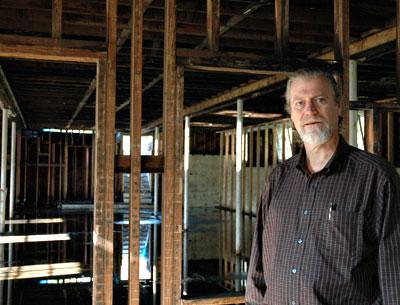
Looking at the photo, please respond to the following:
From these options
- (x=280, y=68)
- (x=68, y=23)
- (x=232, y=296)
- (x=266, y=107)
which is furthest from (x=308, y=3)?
(x=266, y=107)

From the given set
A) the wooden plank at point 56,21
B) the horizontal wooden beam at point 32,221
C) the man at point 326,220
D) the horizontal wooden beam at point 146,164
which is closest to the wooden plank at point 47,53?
the wooden plank at point 56,21

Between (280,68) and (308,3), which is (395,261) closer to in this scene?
(280,68)

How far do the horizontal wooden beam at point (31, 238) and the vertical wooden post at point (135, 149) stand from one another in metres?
6.50

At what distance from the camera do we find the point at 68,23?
17.3ft

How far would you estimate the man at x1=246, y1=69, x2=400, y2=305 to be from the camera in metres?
1.68

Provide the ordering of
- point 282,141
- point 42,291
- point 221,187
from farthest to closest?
point 221,187 → point 282,141 → point 42,291

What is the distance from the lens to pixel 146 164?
336cm

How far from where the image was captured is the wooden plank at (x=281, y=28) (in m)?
3.67

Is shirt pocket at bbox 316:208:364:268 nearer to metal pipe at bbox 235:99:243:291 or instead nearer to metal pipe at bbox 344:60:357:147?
metal pipe at bbox 344:60:357:147

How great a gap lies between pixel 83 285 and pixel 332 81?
478 cm

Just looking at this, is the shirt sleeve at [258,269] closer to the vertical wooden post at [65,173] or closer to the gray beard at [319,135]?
the gray beard at [319,135]

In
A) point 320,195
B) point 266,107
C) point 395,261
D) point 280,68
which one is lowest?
point 395,261

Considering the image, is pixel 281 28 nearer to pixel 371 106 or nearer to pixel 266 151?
pixel 371 106

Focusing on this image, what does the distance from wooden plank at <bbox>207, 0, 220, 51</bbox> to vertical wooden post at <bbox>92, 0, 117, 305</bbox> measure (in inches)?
29.6
